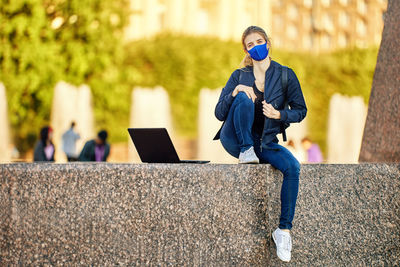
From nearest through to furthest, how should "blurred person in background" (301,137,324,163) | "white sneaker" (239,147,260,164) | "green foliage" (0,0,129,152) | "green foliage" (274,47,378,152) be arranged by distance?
"white sneaker" (239,147,260,164) < "blurred person in background" (301,137,324,163) < "green foliage" (0,0,129,152) < "green foliage" (274,47,378,152)

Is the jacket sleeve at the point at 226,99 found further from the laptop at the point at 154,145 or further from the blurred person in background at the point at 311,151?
the blurred person in background at the point at 311,151

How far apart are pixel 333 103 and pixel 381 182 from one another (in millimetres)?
28499

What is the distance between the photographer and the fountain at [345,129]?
26156 mm

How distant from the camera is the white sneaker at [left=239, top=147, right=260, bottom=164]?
4.38 meters

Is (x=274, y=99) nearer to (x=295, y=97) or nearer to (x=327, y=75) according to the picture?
(x=295, y=97)

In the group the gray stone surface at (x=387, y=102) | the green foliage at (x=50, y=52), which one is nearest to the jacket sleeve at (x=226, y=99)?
the gray stone surface at (x=387, y=102)

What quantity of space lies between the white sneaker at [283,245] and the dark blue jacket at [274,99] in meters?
0.62

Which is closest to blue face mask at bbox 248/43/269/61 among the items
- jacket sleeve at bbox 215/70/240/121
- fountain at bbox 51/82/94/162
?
jacket sleeve at bbox 215/70/240/121

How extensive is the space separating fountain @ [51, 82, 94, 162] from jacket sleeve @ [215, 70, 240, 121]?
20.3 m

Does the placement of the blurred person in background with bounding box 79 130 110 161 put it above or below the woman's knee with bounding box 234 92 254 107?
below

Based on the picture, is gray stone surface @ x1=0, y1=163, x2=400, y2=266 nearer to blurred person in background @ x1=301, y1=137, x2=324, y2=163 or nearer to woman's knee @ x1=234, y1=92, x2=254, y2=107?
woman's knee @ x1=234, y1=92, x2=254, y2=107

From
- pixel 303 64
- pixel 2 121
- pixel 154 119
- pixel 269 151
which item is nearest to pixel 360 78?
pixel 303 64

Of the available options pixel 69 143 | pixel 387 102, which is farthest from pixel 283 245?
pixel 69 143

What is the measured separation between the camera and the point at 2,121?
78.1ft
